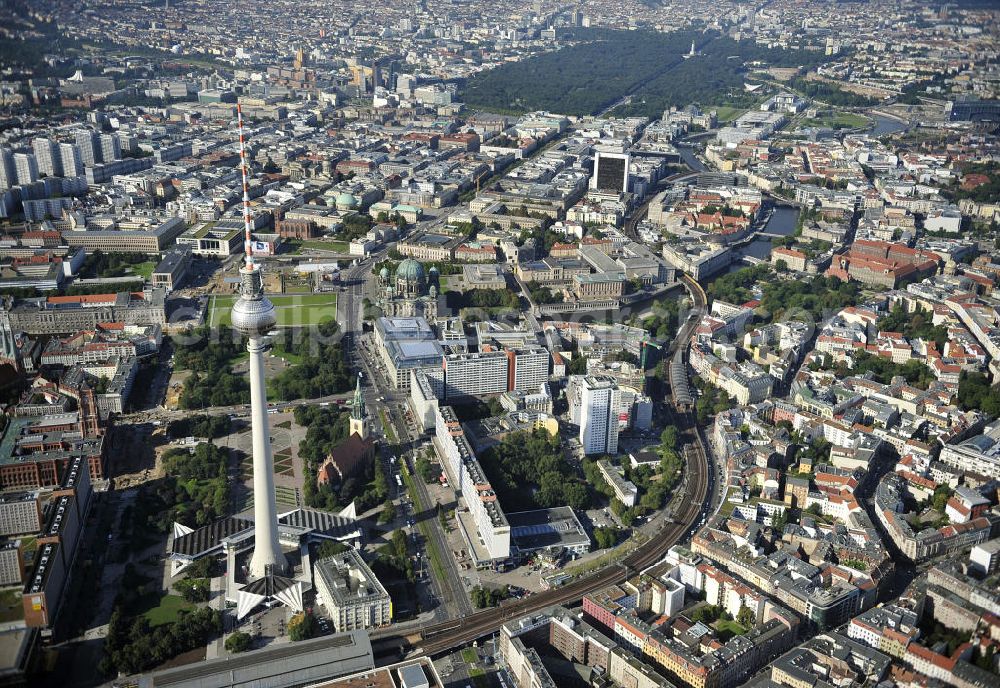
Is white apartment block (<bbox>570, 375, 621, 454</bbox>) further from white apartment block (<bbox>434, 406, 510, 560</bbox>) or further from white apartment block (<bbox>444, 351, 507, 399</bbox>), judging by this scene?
white apartment block (<bbox>444, 351, 507, 399</bbox>)

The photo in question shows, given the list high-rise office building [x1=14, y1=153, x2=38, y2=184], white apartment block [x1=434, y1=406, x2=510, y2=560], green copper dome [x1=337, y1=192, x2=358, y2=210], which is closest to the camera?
white apartment block [x1=434, y1=406, x2=510, y2=560]

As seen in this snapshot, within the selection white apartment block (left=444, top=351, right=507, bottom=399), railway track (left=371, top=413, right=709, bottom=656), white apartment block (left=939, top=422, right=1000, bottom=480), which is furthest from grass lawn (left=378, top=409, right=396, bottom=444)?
white apartment block (left=939, top=422, right=1000, bottom=480)

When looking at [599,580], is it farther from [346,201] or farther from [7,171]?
[7,171]

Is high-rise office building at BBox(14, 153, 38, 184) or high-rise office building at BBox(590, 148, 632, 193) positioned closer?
high-rise office building at BBox(14, 153, 38, 184)

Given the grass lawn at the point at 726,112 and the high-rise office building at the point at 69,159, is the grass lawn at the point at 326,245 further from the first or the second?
the grass lawn at the point at 726,112

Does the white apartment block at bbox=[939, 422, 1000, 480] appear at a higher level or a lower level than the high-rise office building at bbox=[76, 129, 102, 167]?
lower

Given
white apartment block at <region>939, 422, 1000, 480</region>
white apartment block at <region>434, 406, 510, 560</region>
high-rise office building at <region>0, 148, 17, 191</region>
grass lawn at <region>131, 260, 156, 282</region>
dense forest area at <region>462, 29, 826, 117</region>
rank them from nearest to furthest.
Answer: white apartment block at <region>434, 406, 510, 560</region> → white apartment block at <region>939, 422, 1000, 480</region> → grass lawn at <region>131, 260, 156, 282</region> → high-rise office building at <region>0, 148, 17, 191</region> → dense forest area at <region>462, 29, 826, 117</region>

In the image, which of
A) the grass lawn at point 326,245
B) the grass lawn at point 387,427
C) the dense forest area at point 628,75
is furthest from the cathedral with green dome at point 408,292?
the dense forest area at point 628,75

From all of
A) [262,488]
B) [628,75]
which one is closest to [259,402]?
[262,488]
